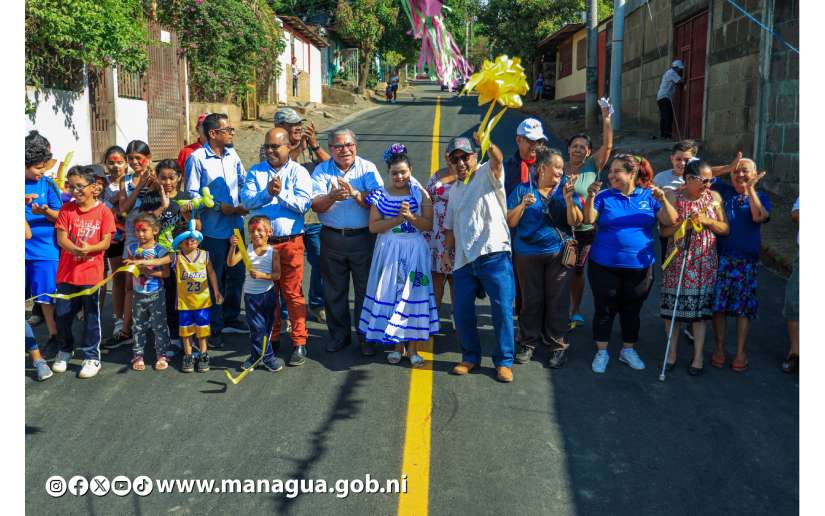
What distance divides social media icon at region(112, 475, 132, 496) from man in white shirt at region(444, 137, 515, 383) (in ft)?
7.93

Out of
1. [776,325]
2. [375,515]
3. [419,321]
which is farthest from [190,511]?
[776,325]

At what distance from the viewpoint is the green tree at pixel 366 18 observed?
3969cm

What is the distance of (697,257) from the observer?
5.26 meters

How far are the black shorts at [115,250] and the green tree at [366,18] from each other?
120 ft

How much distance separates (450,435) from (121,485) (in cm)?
189

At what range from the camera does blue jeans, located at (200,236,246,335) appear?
19.2 ft

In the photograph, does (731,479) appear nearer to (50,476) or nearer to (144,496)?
(144,496)

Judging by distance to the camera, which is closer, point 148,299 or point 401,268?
point 148,299

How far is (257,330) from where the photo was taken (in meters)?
5.28

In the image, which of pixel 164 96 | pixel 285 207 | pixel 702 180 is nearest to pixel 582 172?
pixel 702 180

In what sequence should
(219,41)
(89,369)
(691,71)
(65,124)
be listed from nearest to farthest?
1. (89,369)
2. (65,124)
3. (691,71)
4. (219,41)

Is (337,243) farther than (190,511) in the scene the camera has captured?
Yes

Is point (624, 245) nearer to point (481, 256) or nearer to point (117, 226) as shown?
point (481, 256)

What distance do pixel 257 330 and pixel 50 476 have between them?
1.85 m
